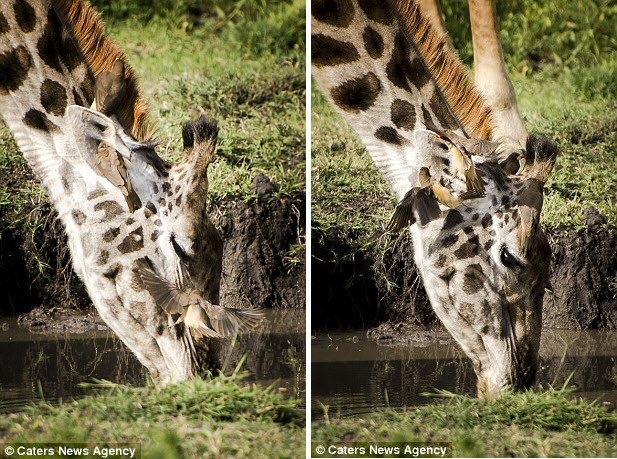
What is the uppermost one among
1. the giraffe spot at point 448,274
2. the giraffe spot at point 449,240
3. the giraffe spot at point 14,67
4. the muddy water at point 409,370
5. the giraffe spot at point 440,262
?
the giraffe spot at point 14,67

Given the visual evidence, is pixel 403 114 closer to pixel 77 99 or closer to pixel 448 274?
pixel 448 274

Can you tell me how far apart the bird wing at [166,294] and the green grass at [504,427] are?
0.63m

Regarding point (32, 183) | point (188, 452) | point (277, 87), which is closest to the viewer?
point (188, 452)

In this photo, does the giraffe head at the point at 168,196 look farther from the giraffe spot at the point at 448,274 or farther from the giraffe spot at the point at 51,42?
the giraffe spot at the point at 448,274

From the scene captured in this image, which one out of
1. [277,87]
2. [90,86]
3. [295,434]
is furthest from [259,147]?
[295,434]

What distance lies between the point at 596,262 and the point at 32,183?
6.85 ft

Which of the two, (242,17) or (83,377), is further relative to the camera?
(242,17)

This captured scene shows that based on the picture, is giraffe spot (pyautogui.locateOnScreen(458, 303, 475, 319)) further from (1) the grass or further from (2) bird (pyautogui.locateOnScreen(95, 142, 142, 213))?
(2) bird (pyautogui.locateOnScreen(95, 142, 142, 213))

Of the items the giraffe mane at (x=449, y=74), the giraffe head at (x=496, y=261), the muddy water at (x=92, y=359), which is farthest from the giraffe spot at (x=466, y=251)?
the muddy water at (x=92, y=359)

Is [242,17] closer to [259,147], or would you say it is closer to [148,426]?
[259,147]

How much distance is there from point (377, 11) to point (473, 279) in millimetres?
978

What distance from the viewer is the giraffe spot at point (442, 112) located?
180 inches

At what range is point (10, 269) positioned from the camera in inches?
197

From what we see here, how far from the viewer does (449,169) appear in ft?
14.6
